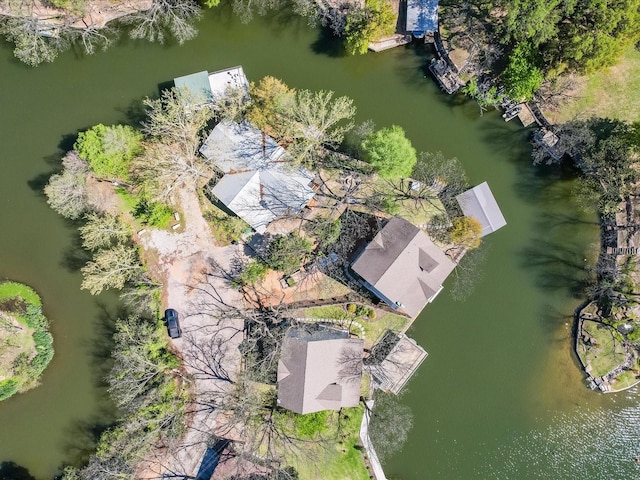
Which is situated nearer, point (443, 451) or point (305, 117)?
point (305, 117)

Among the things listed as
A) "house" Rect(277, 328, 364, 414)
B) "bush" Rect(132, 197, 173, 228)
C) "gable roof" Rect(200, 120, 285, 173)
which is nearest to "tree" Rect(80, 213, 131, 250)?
"bush" Rect(132, 197, 173, 228)

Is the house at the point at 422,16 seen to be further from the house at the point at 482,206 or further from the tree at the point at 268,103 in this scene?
the house at the point at 482,206

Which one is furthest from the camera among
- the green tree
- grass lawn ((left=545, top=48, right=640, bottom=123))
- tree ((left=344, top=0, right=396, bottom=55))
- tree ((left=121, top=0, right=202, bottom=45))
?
grass lawn ((left=545, top=48, right=640, bottom=123))

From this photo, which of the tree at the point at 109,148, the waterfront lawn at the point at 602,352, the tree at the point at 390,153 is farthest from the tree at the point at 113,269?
the waterfront lawn at the point at 602,352

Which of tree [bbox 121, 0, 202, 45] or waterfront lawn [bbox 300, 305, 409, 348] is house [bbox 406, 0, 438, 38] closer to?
tree [bbox 121, 0, 202, 45]

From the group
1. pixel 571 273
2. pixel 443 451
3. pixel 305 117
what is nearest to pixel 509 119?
pixel 571 273

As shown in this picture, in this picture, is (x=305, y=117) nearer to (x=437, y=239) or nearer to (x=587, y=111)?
(x=437, y=239)

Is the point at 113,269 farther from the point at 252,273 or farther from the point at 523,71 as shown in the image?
the point at 523,71
